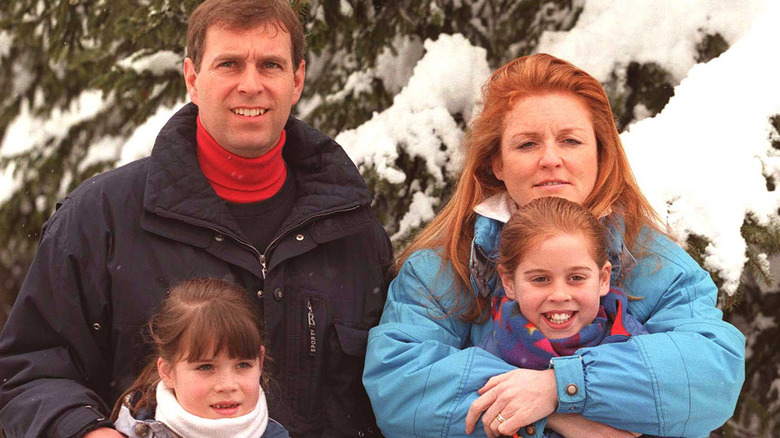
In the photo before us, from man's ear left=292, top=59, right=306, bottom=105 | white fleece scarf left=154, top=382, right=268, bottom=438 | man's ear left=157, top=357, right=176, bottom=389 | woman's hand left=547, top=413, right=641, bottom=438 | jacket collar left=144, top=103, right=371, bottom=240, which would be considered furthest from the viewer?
man's ear left=292, top=59, right=306, bottom=105

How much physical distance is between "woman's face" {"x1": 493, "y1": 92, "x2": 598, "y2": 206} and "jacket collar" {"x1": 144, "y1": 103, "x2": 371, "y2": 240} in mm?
609

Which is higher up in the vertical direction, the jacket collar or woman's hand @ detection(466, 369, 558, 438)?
the jacket collar

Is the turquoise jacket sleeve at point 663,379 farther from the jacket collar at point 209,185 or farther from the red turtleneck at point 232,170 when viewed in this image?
the red turtleneck at point 232,170

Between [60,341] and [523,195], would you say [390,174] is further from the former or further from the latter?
[60,341]

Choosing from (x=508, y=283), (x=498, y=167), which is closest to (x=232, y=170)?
(x=498, y=167)

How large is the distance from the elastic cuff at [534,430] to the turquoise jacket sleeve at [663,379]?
9 centimetres

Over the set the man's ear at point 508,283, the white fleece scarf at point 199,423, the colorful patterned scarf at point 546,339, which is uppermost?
the man's ear at point 508,283

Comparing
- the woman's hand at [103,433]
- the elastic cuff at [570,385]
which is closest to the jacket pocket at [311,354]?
the woman's hand at [103,433]

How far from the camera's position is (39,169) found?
6023mm

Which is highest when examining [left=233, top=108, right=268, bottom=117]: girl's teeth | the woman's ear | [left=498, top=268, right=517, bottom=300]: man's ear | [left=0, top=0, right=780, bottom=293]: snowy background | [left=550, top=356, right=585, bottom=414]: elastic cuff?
[left=0, top=0, right=780, bottom=293]: snowy background

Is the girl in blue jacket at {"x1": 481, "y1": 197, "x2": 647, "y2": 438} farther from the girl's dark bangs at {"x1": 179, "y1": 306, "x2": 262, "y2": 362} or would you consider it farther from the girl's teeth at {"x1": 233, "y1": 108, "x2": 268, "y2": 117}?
the girl's teeth at {"x1": 233, "y1": 108, "x2": 268, "y2": 117}

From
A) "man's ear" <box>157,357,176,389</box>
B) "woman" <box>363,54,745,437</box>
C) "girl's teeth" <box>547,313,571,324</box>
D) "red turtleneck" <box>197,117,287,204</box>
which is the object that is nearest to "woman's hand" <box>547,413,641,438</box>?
"woman" <box>363,54,745,437</box>

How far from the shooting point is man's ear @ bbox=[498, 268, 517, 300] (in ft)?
10.2

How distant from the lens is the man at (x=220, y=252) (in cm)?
311
